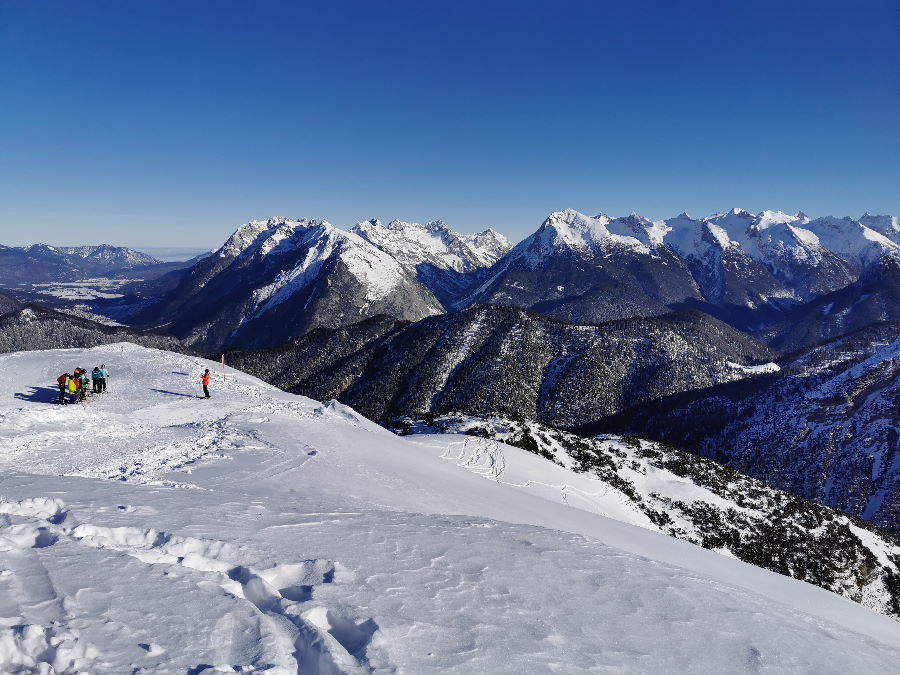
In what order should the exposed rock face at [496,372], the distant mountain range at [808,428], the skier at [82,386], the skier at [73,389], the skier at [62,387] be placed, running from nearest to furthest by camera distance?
→ the skier at [62,387] → the skier at [73,389] → the skier at [82,386] → the distant mountain range at [808,428] → the exposed rock face at [496,372]

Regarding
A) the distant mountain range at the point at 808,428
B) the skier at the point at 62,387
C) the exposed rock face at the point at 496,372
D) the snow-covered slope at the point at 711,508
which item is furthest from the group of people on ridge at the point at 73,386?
the distant mountain range at the point at 808,428

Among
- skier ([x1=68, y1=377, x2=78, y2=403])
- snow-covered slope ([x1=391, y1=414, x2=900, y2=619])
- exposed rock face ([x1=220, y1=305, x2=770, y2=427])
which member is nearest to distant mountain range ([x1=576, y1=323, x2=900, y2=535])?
exposed rock face ([x1=220, y1=305, x2=770, y2=427])

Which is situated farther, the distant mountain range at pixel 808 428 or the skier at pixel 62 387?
the distant mountain range at pixel 808 428

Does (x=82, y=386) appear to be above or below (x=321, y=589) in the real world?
below

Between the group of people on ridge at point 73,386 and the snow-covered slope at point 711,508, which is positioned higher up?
the group of people on ridge at point 73,386

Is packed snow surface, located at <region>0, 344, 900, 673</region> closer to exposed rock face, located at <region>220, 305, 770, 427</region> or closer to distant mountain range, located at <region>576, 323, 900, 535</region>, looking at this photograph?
distant mountain range, located at <region>576, 323, 900, 535</region>

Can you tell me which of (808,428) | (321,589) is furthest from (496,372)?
(321,589)

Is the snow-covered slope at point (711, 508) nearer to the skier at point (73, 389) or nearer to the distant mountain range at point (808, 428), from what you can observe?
the skier at point (73, 389)

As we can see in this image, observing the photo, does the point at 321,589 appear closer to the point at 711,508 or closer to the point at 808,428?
the point at 711,508
